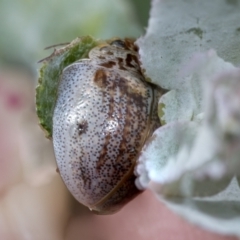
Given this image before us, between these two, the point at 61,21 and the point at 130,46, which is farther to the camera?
the point at 61,21

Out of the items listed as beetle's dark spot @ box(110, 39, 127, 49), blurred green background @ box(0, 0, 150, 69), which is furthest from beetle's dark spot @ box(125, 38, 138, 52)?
blurred green background @ box(0, 0, 150, 69)

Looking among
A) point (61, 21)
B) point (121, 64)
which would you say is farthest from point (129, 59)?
point (61, 21)

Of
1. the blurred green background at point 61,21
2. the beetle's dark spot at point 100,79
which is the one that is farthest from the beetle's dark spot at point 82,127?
the blurred green background at point 61,21

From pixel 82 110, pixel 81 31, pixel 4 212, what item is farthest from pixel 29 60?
pixel 82 110

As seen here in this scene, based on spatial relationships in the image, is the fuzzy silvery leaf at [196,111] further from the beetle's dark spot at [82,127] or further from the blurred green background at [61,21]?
the blurred green background at [61,21]

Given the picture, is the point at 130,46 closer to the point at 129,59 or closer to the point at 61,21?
the point at 129,59

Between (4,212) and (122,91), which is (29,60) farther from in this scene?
(122,91)
